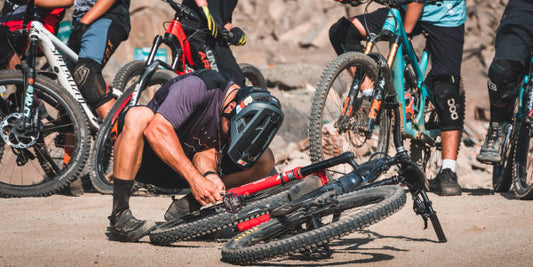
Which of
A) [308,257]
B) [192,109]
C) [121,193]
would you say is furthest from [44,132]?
[308,257]

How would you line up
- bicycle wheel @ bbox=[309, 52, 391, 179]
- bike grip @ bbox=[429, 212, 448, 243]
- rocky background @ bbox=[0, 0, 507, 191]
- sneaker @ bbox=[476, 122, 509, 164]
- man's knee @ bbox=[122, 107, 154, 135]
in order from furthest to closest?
rocky background @ bbox=[0, 0, 507, 191]
sneaker @ bbox=[476, 122, 509, 164]
bicycle wheel @ bbox=[309, 52, 391, 179]
man's knee @ bbox=[122, 107, 154, 135]
bike grip @ bbox=[429, 212, 448, 243]

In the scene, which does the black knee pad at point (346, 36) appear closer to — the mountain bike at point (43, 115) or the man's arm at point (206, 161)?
the man's arm at point (206, 161)

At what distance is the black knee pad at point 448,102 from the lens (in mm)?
5305

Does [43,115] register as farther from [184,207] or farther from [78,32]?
[184,207]

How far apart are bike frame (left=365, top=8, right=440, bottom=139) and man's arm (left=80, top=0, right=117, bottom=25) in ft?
7.27

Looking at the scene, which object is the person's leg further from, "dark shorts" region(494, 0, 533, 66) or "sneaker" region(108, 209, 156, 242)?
"sneaker" region(108, 209, 156, 242)

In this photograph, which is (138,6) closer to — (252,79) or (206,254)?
(252,79)

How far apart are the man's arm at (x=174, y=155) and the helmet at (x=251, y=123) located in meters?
0.22

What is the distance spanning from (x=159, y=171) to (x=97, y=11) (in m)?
2.17

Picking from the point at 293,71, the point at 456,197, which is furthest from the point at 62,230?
the point at 293,71

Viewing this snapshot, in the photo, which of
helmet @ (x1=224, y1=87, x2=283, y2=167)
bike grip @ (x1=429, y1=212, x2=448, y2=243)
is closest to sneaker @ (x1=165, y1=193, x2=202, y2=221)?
helmet @ (x1=224, y1=87, x2=283, y2=167)

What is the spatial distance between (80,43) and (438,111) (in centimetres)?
308

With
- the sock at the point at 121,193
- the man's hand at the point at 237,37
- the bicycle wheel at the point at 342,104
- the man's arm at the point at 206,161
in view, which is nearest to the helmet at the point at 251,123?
the man's arm at the point at 206,161

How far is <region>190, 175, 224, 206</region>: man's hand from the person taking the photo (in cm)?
333
